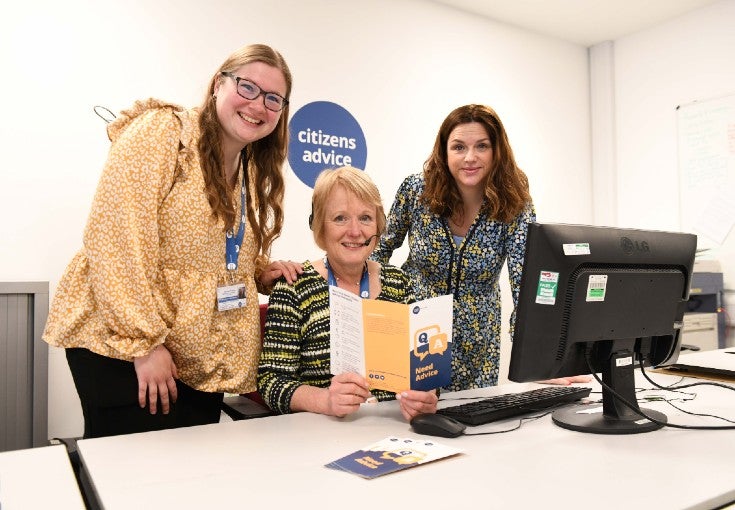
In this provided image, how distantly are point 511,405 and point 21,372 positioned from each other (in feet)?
6.87

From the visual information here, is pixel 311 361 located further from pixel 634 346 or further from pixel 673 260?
pixel 673 260

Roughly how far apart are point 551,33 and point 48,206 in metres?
3.85

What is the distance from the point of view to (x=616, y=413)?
49.7 inches

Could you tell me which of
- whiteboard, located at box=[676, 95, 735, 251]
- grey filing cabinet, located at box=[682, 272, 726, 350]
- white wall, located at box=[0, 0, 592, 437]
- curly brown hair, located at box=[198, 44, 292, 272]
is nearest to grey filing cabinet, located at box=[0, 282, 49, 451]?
white wall, located at box=[0, 0, 592, 437]

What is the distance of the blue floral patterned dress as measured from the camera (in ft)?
6.70

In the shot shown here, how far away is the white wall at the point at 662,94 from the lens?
13.3 ft

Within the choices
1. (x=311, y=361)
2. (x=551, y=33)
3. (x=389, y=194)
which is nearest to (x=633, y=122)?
(x=551, y=33)

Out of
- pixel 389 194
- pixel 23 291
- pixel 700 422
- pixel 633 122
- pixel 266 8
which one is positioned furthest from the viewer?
pixel 633 122

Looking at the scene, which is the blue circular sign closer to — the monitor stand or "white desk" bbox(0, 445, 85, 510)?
the monitor stand

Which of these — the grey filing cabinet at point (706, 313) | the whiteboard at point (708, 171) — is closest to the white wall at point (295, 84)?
the whiteboard at point (708, 171)

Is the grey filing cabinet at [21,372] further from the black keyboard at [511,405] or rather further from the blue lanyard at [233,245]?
the black keyboard at [511,405]

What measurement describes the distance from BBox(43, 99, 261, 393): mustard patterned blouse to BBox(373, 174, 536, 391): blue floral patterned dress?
81cm

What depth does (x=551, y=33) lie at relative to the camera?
4.64 metres

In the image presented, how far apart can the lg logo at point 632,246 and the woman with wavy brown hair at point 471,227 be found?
2.46ft
